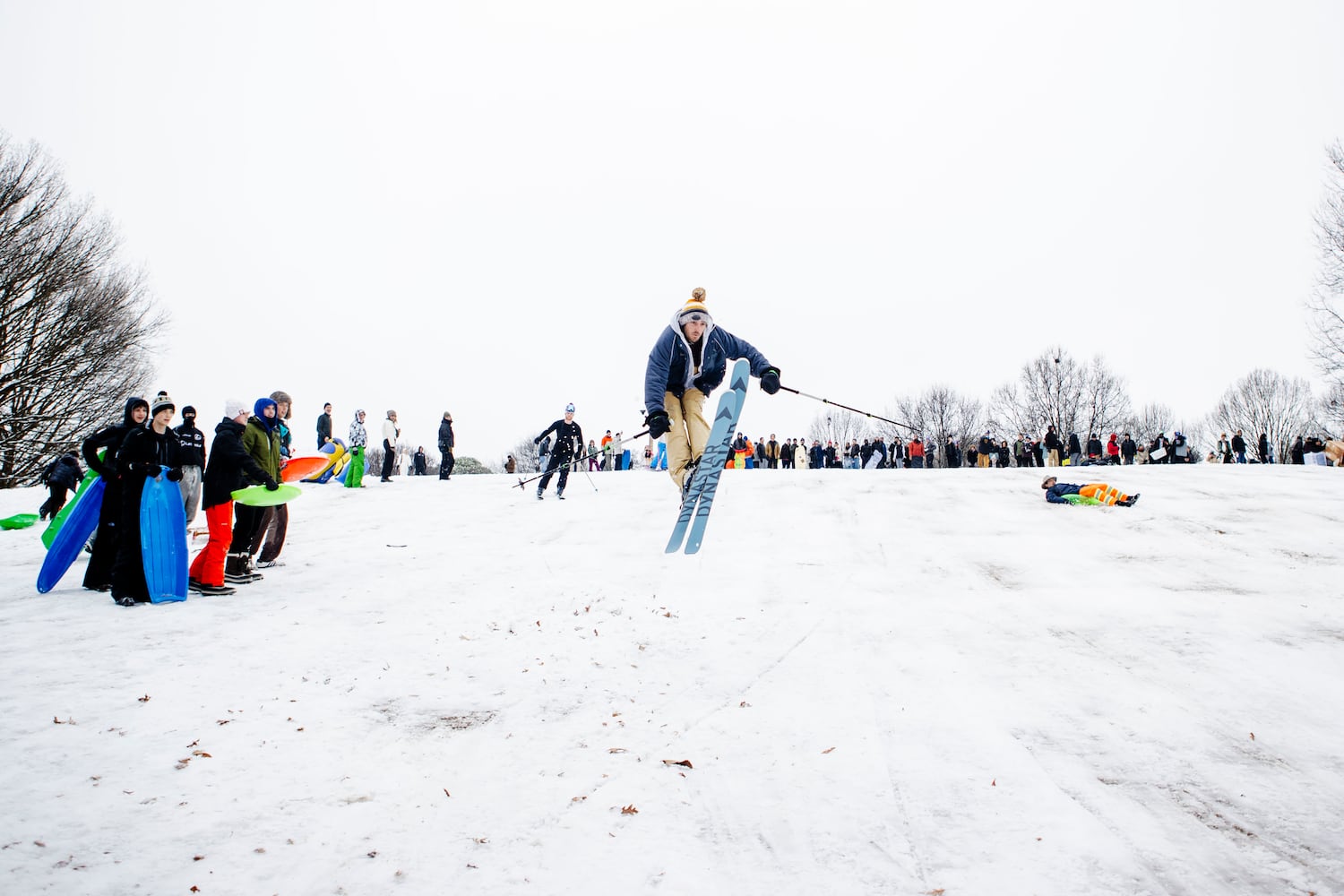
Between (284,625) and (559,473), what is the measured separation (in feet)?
31.6

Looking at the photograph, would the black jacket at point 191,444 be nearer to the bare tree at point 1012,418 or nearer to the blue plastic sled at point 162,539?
the blue plastic sled at point 162,539

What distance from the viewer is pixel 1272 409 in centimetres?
6481

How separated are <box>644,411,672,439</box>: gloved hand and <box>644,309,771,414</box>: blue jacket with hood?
3.9 inches

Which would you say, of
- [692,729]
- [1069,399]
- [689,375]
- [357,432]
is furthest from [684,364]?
[1069,399]

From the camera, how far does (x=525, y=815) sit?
379cm

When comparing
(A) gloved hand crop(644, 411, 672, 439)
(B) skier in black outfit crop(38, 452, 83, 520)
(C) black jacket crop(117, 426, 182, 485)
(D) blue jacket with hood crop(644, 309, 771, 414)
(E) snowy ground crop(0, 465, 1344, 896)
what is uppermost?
(D) blue jacket with hood crop(644, 309, 771, 414)

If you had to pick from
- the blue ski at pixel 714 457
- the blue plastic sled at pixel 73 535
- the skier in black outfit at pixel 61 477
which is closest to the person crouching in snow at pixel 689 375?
the blue ski at pixel 714 457

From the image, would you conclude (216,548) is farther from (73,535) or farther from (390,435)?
(390,435)

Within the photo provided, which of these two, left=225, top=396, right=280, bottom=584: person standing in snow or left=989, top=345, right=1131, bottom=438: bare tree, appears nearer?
left=225, top=396, right=280, bottom=584: person standing in snow

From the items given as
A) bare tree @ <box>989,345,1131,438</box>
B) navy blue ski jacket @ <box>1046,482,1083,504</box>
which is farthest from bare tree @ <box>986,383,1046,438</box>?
navy blue ski jacket @ <box>1046,482,1083,504</box>

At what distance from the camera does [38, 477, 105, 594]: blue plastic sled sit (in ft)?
25.7

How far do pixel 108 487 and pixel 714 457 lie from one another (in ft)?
21.6

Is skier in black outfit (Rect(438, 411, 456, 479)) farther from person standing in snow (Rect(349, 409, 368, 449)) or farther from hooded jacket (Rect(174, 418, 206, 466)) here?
hooded jacket (Rect(174, 418, 206, 466))

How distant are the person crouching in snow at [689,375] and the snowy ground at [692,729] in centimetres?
181
